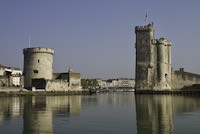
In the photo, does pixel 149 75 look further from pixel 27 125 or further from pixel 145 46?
pixel 27 125

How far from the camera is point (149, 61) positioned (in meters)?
48.0

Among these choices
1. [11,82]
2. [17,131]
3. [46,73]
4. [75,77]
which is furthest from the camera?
[75,77]

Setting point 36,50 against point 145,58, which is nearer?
point 36,50

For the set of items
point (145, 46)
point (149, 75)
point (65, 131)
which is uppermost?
point (145, 46)

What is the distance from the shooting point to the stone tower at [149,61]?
157 feet

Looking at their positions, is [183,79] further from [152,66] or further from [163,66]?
[152,66]

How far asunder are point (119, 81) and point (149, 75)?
10990 cm

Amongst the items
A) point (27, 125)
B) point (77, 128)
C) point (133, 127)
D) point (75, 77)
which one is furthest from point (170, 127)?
point (75, 77)

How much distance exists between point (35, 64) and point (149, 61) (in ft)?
56.9

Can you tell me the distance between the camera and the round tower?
41.4 metres

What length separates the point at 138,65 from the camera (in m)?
48.5

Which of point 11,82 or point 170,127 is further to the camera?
point 11,82

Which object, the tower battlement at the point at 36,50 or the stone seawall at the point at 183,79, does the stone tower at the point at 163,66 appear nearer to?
the stone seawall at the point at 183,79

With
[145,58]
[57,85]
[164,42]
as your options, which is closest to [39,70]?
[57,85]
